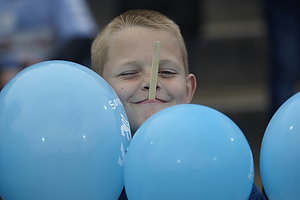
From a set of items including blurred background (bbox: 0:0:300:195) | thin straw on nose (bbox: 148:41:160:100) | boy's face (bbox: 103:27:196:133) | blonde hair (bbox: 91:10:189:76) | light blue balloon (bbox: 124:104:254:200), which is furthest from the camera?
blurred background (bbox: 0:0:300:195)

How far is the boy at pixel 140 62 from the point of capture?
5.63ft

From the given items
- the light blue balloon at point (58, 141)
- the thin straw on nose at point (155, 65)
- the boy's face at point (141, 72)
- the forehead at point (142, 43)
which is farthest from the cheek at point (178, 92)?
the light blue balloon at point (58, 141)

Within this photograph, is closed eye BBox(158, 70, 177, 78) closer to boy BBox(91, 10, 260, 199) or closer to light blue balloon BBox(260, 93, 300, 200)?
boy BBox(91, 10, 260, 199)

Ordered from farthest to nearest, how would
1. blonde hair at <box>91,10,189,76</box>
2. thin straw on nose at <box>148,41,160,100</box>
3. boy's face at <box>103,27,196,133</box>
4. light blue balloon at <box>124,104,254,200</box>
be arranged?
1. blonde hair at <box>91,10,189,76</box>
2. boy's face at <box>103,27,196,133</box>
3. thin straw on nose at <box>148,41,160,100</box>
4. light blue balloon at <box>124,104,254,200</box>

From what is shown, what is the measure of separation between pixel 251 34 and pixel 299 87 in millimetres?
839

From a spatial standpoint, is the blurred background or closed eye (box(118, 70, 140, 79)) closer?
closed eye (box(118, 70, 140, 79))

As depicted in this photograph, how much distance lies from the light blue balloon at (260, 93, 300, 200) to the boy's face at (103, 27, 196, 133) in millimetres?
528

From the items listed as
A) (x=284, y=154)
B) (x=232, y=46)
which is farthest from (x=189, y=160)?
(x=232, y=46)

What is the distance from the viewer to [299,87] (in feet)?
15.6

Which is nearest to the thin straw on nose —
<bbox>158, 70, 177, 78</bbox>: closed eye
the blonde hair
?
<bbox>158, 70, 177, 78</bbox>: closed eye

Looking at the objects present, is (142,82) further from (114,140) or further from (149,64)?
(114,140)

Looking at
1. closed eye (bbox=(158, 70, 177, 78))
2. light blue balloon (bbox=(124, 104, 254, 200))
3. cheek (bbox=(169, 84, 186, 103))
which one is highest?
light blue balloon (bbox=(124, 104, 254, 200))

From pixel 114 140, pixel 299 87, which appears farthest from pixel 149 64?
pixel 299 87

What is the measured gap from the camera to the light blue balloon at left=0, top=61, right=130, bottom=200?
1202 millimetres
